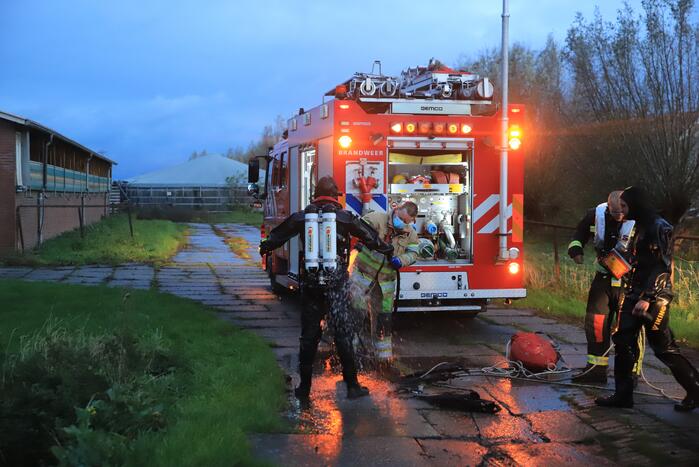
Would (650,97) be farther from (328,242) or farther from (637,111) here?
(328,242)

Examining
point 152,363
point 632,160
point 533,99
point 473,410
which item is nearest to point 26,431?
point 152,363

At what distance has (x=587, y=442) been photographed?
207 inches

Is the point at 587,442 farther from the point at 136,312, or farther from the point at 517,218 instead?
the point at 136,312

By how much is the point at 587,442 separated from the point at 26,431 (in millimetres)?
3677

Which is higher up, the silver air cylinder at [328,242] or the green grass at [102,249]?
the silver air cylinder at [328,242]

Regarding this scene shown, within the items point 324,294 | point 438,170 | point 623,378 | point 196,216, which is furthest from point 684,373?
point 196,216

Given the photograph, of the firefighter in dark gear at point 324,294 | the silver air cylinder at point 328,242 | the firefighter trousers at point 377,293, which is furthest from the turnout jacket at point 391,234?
the silver air cylinder at point 328,242

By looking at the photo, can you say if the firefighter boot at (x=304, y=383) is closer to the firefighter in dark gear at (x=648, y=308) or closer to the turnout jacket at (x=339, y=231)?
the turnout jacket at (x=339, y=231)

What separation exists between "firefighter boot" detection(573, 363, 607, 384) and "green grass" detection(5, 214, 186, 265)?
13.6 metres

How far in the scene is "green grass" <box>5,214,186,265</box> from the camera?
708 inches

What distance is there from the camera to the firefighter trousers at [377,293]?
303 inches

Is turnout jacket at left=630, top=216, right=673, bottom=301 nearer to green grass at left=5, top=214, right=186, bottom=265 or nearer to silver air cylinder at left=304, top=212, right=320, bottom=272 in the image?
silver air cylinder at left=304, top=212, right=320, bottom=272

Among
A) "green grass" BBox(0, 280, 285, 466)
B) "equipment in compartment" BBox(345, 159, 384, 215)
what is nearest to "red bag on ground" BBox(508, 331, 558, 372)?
"green grass" BBox(0, 280, 285, 466)

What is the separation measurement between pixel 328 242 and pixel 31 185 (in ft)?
54.7
